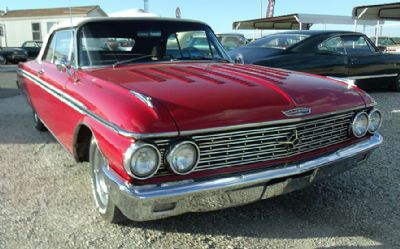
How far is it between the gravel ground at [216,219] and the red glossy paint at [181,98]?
20.2 inches

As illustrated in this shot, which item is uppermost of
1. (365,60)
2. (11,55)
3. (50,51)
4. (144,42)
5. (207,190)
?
(144,42)

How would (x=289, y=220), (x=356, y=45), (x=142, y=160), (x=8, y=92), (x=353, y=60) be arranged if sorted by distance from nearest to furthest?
(x=142, y=160) → (x=289, y=220) → (x=353, y=60) → (x=356, y=45) → (x=8, y=92)

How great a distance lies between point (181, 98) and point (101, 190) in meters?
1.02

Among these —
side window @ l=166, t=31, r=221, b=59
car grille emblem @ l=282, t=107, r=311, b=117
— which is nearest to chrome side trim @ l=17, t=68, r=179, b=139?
car grille emblem @ l=282, t=107, r=311, b=117

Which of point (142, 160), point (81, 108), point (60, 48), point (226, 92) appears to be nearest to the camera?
point (142, 160)

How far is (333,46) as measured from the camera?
27.0ft

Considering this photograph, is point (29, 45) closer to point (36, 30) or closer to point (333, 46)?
point (36, 30)

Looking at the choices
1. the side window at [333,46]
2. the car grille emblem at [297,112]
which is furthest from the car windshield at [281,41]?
the car grille emblem at [297,112]

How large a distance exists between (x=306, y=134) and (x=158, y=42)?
1.76 m

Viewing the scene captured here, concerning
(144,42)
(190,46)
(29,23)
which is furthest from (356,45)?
(29,23)

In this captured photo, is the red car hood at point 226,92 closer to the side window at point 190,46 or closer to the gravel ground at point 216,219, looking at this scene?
the side window at point 190,46

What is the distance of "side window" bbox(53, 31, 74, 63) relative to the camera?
3762 millimetres

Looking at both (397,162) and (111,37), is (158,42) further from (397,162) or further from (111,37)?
(397,162)

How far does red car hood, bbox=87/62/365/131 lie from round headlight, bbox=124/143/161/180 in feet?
0.72
